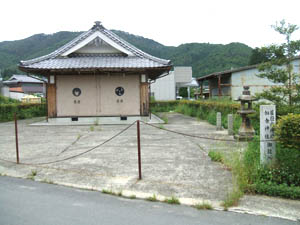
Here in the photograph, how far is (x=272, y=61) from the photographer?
798 cm

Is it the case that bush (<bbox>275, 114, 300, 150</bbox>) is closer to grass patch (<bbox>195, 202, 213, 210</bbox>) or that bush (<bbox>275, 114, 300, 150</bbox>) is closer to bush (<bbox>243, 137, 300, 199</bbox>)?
bush (<bbox>243, 137, 300, 199</bbox>)

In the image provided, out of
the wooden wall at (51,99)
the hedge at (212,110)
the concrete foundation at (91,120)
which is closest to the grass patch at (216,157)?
the hedge at (212,110)

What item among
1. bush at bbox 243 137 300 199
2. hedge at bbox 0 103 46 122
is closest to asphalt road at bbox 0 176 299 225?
bush at bbox 243 137 300 199

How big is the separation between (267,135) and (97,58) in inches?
474

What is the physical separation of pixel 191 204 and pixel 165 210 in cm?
43

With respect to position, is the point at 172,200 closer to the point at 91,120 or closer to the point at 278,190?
the point at 278,190

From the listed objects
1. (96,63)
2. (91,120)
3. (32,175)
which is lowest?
(32,175)

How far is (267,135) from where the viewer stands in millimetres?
5172

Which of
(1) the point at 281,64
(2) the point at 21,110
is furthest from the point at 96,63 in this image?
(1) the point at 281,64

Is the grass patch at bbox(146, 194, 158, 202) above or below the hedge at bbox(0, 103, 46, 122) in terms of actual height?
below

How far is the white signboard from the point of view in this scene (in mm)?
5098

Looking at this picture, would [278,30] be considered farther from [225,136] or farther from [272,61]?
[225,136]

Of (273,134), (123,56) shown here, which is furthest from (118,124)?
(273,134)

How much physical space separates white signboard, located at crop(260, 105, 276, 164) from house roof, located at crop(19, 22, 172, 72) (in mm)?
8977
